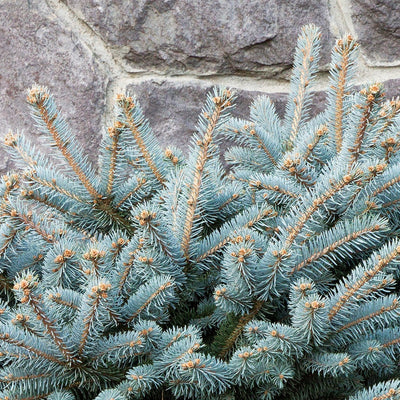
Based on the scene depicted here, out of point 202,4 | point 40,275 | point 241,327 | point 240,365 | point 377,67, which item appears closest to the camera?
point 240,365

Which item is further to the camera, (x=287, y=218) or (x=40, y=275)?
(x=40, y=275)

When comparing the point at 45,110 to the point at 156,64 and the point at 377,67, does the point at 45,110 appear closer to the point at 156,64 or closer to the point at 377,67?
the point at 156,64

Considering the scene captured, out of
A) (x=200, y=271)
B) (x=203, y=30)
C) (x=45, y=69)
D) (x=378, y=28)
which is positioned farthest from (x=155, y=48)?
(x=200, y=271)

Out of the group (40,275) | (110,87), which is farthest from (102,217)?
(110,87)

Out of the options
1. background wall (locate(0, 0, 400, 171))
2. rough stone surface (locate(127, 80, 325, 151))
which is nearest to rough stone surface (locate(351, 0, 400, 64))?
background wall (locate(0, 0, 400, 171))

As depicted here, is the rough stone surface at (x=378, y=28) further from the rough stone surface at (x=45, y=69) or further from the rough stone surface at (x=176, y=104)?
the rough stone surface at (x=45, y=69)

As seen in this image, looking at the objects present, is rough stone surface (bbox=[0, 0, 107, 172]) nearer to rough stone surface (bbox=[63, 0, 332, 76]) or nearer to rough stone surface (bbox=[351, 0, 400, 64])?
rough stone surface (bbox=[63, 0, 332, 76])
